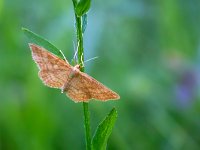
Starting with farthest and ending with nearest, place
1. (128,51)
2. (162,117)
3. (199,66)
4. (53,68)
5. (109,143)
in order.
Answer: (128,51)
(199,66)
(162,117)
(109,143)
(53,68)

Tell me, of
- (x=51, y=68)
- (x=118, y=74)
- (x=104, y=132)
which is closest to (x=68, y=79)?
(x=51, y=68)

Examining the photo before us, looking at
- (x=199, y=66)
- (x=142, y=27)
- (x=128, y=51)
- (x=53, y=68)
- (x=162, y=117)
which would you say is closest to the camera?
(x=53, y=68)

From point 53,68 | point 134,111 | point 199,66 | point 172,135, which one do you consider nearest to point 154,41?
point 199,66

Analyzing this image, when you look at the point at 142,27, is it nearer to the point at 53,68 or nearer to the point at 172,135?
the point at 172,135

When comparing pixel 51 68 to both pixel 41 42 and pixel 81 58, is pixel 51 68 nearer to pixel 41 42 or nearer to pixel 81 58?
pixel 41 42

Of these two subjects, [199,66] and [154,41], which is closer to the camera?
[199,66]

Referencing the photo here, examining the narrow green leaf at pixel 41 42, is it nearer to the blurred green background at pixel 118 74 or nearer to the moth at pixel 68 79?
the moth at pixel 68 79
